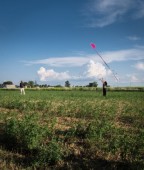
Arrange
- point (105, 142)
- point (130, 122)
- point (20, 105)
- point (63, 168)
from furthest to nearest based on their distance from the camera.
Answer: point (20, 105) → point (130, 122) → point (105, 142) → point (63, 168)

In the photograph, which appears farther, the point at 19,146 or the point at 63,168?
the point at 19,146

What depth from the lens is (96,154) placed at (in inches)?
320

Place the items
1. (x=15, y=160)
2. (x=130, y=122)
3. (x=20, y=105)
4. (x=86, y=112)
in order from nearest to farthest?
(x=15, y=160) < (x=130, y=122) < (x=86, y=112) < (x=20, y=105)

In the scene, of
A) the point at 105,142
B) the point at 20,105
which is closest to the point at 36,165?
the point at 105,142

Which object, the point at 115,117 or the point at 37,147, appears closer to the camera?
the point at 37,147

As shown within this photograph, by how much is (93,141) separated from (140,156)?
167cm

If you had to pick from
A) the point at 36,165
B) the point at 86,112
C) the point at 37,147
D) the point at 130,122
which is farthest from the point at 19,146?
the point at 86,112

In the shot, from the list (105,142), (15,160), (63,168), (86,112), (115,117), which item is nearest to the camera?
(63,168)

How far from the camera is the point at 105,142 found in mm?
8852

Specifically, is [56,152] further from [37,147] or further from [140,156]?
[140,156]

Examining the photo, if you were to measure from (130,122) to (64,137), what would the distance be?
449 cm

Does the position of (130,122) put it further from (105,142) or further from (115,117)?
(105,142)

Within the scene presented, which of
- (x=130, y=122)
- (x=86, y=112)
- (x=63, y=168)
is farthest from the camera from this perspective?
(x=86, y=112)

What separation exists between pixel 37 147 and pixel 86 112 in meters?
7.17
